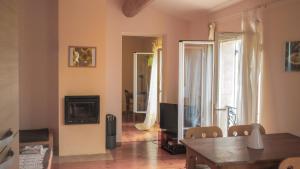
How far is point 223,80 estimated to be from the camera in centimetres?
466

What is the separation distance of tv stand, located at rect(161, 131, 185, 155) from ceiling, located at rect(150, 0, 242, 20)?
231cm

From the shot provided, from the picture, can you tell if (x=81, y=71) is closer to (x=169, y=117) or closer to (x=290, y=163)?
(x=169, y=117)

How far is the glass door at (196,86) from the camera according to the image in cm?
493

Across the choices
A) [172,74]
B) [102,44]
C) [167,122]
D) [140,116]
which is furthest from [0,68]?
[140,116]

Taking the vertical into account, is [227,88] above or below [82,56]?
below

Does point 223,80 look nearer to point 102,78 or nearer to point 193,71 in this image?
point 193,71

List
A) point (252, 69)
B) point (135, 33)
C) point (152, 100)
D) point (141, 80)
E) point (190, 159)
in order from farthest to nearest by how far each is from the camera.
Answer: point (141, 80), point (152, 100), point (135, 33), point (252, 69), point (190, 159)

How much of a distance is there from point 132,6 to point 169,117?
6.92 ft

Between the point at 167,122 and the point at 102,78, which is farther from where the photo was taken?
the point at 167,122

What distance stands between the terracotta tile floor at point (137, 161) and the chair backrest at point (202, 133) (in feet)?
4.70

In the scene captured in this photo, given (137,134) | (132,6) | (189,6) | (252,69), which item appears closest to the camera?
(252,69)

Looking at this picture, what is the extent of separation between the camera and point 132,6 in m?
5.13

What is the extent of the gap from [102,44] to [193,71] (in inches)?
64.7

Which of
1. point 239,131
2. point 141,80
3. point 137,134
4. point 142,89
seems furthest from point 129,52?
point 239,131
